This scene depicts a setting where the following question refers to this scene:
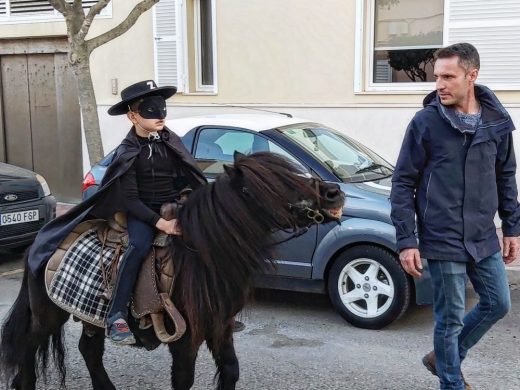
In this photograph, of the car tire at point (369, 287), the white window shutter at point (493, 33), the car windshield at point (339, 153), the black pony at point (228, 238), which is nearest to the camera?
the black pony at point (228, 238)

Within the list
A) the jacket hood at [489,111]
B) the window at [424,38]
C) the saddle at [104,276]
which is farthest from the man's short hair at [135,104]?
the window at [424,38]

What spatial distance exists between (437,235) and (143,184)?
1.63 m

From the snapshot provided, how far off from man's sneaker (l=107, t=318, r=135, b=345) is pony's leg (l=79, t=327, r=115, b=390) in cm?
53

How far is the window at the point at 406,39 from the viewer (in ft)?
30.7

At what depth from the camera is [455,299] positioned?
3.43 m

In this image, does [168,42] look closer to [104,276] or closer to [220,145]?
[220,145]

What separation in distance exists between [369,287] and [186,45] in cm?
669

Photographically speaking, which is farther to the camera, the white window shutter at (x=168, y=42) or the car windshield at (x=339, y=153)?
the white window shutter at (x=168, y=42)

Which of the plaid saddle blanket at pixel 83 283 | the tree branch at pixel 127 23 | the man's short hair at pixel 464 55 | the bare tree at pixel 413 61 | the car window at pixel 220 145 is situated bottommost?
the plaid saddle blanket at pixel 83 283

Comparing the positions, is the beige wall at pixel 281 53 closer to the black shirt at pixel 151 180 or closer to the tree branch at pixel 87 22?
the tree branch at pixel 87 22

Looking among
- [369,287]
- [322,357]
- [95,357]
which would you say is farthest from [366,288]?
[95,357]

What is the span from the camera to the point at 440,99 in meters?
3.45

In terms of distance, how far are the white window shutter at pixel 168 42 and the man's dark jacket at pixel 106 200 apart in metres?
7.33

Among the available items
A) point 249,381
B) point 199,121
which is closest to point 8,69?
point 199,121
